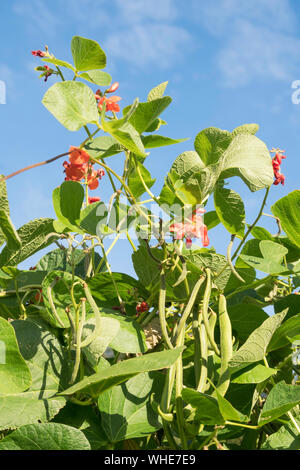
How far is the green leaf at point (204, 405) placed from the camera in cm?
58

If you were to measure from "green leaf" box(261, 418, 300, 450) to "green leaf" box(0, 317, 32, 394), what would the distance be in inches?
12.9

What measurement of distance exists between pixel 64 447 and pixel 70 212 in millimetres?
349

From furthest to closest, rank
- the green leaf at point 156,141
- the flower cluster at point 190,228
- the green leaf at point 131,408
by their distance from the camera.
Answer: the green leaf at point 156,141
the flower cluster at point 190,228
the green leaf at point 131,408

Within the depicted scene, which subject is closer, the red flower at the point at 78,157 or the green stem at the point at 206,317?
the green stem at the point at 206,317

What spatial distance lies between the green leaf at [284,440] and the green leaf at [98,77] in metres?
0.61

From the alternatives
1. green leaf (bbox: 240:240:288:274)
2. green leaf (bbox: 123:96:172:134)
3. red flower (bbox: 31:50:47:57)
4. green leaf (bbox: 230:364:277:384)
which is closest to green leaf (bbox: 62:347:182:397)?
green leaf (bbox: 230:364:277:384)

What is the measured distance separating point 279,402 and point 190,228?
28 cm

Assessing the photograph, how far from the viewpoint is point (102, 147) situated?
82cm

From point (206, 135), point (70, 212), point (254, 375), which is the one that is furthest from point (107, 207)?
point (254, 375)

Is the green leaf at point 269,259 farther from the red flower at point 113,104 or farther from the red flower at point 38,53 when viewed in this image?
the red flower at point 38,53

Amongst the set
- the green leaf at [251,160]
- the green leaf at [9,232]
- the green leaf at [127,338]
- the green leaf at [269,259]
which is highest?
the green leaf at [251,160]

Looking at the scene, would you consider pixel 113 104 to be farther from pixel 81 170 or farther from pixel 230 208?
pixel 230 208

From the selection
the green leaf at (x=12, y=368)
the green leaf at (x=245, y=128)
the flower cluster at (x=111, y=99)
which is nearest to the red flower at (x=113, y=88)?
the flower cluster at (x=111, y=99)

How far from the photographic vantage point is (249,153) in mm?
729
